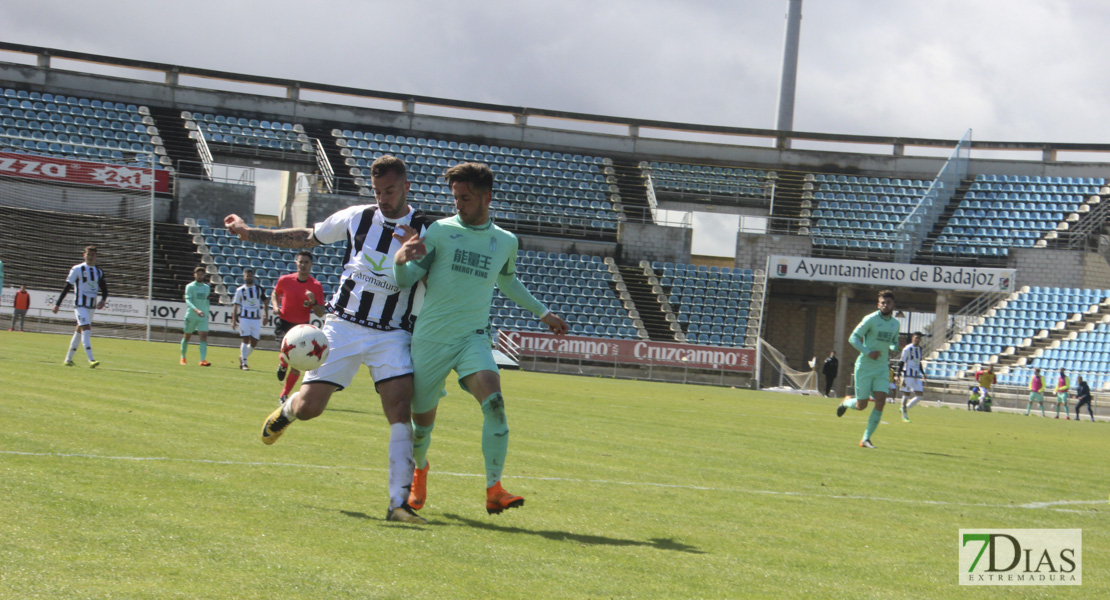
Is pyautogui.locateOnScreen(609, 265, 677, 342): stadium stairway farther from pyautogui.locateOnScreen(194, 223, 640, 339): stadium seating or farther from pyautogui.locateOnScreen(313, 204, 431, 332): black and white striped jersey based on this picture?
pyautogui.locateOnScreen(313, 204, 431, 332): black and white striped jersey

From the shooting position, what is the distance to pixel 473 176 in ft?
20.7

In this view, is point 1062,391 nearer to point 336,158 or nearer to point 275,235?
point 336,158

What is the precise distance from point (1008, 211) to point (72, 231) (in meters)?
37.5

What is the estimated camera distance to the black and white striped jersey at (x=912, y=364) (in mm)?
24500

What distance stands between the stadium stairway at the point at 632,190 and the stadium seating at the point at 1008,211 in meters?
12.2

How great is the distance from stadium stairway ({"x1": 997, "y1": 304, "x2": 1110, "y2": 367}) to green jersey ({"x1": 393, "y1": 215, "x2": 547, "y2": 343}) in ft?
117

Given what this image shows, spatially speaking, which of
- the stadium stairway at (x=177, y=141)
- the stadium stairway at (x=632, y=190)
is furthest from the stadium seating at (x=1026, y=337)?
the stadium stairway at (x=177, y=141)

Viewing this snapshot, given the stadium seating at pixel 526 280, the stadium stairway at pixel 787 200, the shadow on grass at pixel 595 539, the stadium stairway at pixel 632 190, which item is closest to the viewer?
the shadow on grass at pixel 595 539

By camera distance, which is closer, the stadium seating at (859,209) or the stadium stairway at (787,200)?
the stadium seating at (859,209)

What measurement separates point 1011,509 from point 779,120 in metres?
47.0

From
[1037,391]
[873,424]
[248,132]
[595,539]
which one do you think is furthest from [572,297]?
[595,539]

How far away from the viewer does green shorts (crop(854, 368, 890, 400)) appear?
14880 mm

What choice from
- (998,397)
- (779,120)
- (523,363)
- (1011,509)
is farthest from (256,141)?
(1011,509)

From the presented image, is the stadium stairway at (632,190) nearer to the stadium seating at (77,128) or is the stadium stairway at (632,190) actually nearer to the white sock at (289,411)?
the stadium seating at (77,128)
